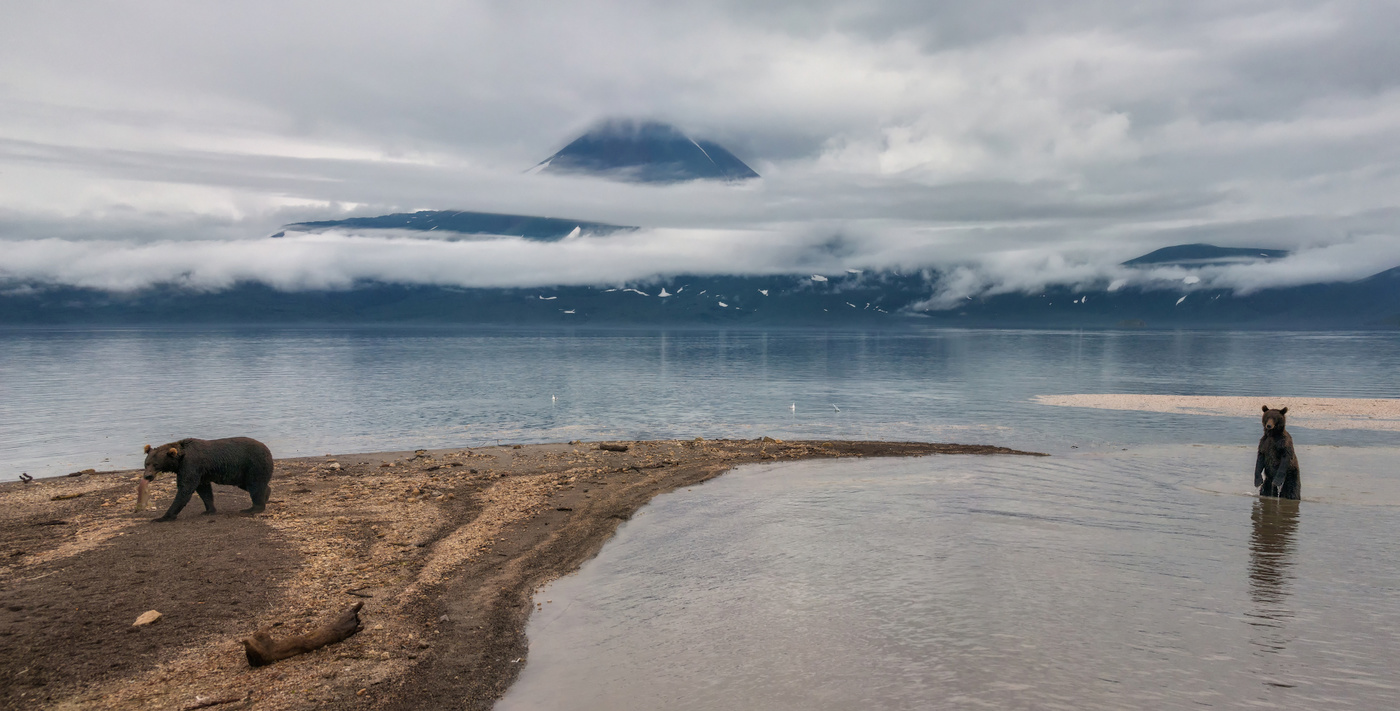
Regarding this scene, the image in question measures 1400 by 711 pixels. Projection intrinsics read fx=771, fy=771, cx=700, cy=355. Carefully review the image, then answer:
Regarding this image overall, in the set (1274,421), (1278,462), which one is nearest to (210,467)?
(1274,421)

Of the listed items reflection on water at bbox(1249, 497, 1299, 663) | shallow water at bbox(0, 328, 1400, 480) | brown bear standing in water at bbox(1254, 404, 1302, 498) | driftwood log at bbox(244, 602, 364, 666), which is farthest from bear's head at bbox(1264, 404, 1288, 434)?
driftwood log at bbox(244, 602, 364, 666)

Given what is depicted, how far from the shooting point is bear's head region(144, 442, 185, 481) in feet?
53.1

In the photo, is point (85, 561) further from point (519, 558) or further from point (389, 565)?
point (519, 558)

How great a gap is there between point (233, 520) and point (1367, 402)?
2562 inches

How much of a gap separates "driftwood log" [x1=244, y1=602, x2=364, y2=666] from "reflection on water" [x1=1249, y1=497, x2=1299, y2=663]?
12.9 metres

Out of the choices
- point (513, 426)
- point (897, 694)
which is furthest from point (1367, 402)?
point (897, 694)

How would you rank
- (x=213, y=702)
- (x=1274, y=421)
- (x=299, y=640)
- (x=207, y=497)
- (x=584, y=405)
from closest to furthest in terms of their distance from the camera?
(x=213, y=702), (x=299, y=640), (x=207, y=497), (x=1274, y=421), (x=584, y=405)

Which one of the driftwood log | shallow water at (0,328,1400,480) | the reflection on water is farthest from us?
shallow water at (0,328,1400,480)

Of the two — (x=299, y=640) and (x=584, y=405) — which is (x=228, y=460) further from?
(x=584, y=405)

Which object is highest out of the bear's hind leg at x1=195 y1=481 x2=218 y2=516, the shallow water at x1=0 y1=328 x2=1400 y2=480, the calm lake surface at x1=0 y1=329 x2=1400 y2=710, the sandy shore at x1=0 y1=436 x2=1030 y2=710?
the bear's hind leg at x1=195 y1=481 x2=218 y2=516

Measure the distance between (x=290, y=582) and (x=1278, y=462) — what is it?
78.4ft

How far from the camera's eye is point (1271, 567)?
14805 mm

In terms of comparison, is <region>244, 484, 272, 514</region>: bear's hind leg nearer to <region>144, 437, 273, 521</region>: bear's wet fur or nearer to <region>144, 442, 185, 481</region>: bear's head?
<region>144, 437, 273, 521</region>: bear's wet fur

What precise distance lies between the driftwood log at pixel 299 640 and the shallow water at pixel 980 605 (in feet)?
8.47
